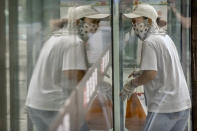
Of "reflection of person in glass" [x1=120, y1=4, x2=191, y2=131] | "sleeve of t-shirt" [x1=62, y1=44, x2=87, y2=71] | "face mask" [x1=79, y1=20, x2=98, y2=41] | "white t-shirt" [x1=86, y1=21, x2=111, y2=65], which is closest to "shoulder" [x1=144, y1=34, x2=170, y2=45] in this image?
"reflection of person in glass" [x1=120, y1=4, x2=191, y2=131]

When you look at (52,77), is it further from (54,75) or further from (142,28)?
(142,28)

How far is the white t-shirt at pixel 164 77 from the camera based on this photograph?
3131mm

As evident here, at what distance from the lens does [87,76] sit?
2.31m

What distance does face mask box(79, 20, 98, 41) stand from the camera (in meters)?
2.37

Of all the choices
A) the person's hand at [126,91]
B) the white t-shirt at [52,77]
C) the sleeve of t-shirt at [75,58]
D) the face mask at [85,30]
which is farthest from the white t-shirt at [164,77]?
the white t-shirt at [52,77]

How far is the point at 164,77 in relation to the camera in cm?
319

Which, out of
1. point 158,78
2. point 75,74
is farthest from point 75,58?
point 158,78

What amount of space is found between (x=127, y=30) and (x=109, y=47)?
0.63ft

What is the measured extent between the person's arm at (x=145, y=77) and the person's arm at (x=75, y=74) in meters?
0.95

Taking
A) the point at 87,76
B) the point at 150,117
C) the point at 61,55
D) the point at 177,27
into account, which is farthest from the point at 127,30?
the point at 61,55

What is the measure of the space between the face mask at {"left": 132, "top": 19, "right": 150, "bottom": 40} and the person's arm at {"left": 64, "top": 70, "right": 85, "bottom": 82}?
37.7 inches

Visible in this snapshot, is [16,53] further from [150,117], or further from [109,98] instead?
[150,117]

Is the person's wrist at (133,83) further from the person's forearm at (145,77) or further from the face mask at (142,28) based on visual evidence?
the face mask at (142,28)

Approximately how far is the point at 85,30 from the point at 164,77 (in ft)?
3.21
